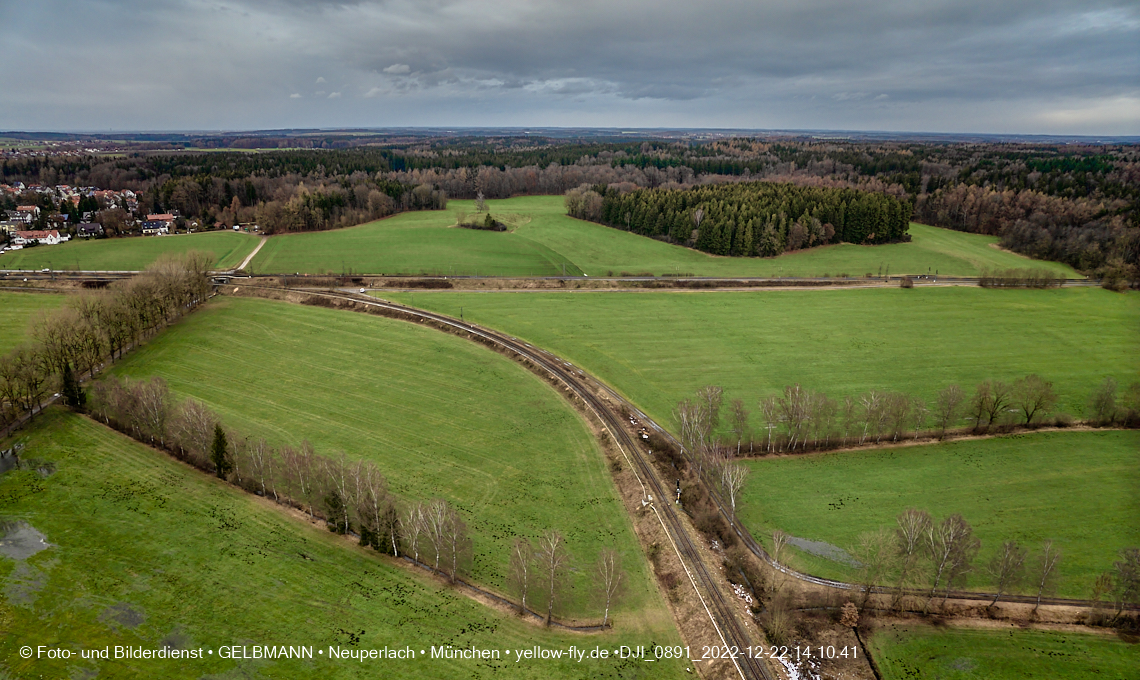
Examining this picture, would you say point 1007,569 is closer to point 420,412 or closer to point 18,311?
point 420,412

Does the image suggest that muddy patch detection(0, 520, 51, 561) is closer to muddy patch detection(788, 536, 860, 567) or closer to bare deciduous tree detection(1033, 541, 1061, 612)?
muddy patch detection(788, 536, 860, 567)

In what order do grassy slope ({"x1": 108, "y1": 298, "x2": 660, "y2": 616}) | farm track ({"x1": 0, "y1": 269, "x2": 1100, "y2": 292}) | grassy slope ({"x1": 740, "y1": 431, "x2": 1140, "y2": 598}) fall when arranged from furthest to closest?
farm track ({"x1": 0, "y1": 269, "x2": 1100, "y2": 292}), grassy slope ({"x1": 108, "y1": 298, "x2": 660, "y2": 616}), grassy slope ({"x1": 740, "y1": 431, "x2": 1140, "y2": 598})

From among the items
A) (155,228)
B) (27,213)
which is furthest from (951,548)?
(27,213)

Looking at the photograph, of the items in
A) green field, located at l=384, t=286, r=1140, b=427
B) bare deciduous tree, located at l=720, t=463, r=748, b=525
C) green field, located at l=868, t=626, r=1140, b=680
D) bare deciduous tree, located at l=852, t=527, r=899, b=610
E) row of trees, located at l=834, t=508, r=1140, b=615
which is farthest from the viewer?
green field, located at l=384, t=286, r=1140, b=427


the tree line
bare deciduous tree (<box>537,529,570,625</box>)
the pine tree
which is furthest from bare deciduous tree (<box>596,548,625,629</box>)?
the pine tree

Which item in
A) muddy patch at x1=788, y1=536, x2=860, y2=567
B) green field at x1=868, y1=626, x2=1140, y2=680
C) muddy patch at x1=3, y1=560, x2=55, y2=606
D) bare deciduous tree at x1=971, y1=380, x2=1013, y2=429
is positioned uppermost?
bare deciduous tree at x1=971, y1=380, x2=1013, y2=429

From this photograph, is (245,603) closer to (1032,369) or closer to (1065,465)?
(1065,465)

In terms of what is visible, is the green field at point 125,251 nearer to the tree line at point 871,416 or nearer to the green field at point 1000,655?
the tree line at point 871,416

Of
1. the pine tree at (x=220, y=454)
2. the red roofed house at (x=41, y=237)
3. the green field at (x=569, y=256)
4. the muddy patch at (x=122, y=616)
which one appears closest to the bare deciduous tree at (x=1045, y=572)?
the muddy patch at (x=122, y=616)
